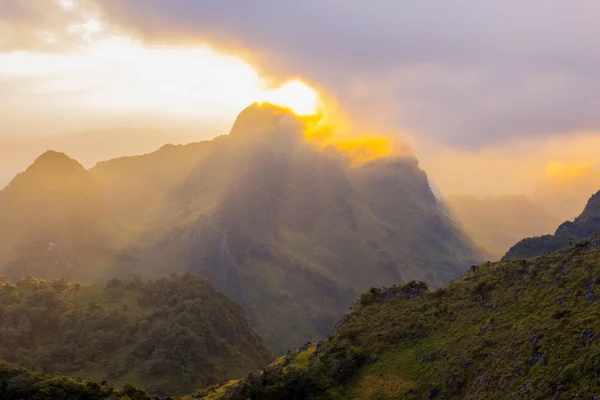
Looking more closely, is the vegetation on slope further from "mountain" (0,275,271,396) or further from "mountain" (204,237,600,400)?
"mountain" (0,275,271,396)

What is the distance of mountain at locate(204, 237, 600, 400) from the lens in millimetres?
59906

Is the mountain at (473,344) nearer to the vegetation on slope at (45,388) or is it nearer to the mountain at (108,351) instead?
the vegetation on slope at (45,388)

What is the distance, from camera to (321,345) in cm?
11619

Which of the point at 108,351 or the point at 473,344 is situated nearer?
the point at 473,344

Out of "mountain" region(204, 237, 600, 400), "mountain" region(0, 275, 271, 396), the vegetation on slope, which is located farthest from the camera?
"mountain" region(0, 275, 271, 396)

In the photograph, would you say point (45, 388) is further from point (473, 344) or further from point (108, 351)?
point (108, 351)

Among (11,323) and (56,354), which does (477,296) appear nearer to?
(56,354)

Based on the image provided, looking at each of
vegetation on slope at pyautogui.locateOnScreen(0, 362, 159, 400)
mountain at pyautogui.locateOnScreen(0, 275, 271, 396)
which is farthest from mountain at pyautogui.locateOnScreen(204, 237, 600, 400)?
mountain at pyautogui.locateOnScreen(0, 275, 271, 396)

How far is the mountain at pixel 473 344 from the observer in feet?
197

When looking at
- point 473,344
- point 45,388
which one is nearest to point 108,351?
point 45,388

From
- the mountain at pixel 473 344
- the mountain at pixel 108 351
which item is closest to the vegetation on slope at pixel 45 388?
the mountain at pixel 473 344

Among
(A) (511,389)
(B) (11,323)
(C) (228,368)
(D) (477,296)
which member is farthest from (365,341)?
(B) (11,323)

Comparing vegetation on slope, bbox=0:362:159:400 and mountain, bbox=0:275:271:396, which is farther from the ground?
→ vegetation on slope, bbox=0:362:159:400

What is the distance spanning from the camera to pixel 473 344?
7925 centimetres
